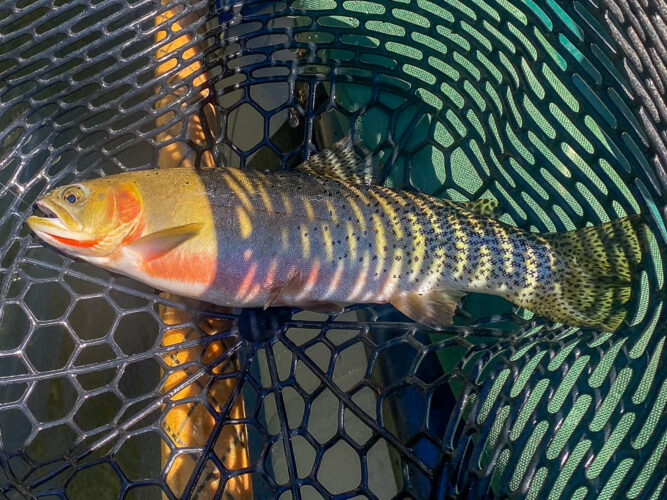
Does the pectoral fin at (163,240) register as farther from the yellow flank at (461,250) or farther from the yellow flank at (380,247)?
the yellow flank at (461,250)

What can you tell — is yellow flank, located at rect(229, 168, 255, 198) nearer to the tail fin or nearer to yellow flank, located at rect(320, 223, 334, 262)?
yellow flank, located at rect(320, 223, 334, 262)

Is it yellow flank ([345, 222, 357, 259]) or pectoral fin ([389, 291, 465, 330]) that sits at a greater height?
yellow flank ([345, 222, 357, 259])

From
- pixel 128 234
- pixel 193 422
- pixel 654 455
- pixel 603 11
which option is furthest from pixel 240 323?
pixel 603 11

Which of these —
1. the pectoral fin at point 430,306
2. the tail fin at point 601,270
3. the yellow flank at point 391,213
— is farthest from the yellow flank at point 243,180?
the tail fin at point 601,270

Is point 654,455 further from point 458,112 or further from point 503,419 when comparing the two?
point 458,112

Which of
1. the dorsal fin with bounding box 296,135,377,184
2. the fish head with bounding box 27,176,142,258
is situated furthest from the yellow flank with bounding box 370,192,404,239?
the fish head with bounding box 27,176,142,258

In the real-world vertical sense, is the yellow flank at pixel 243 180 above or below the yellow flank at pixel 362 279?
above
